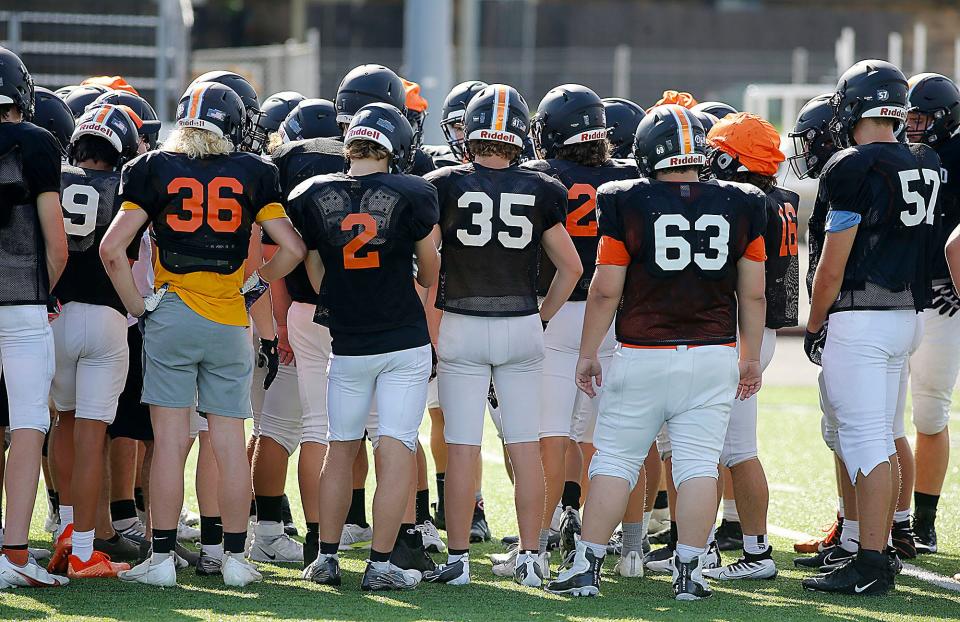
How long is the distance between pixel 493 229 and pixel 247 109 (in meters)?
1.30

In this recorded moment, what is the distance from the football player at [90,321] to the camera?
575 cm

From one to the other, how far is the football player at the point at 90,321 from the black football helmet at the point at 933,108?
3758 millimetres

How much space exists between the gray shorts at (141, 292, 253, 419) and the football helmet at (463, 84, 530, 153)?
1.34 metres

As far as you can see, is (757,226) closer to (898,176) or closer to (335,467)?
(898,176)

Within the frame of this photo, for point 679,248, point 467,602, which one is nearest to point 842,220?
point 679,248

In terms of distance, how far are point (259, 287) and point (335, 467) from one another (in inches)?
33.4

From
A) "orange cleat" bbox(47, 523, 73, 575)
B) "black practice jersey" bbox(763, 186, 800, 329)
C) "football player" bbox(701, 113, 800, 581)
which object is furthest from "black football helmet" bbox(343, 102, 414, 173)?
"orange cleat" bbox(47, 523, 73, 575)

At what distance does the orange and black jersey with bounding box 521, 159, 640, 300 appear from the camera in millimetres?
6230

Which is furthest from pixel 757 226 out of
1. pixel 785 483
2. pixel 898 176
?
pixel 785 483

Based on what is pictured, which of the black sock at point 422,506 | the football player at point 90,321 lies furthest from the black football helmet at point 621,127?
the football player at point 90,321

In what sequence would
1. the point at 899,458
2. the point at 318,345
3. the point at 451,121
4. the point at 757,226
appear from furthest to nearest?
the point at 451,121
the point at 899,458
the point at 318,345
the point at 757,226

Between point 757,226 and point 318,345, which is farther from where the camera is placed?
point 318,345

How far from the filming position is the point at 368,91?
6.35m

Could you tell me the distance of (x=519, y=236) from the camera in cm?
568
